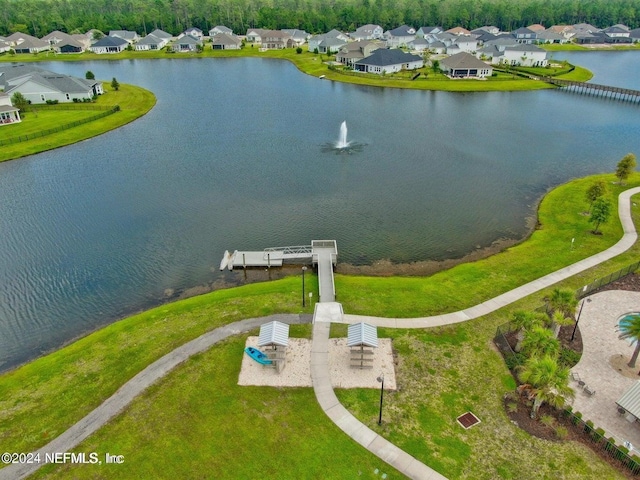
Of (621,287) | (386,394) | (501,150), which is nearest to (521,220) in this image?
(621,287)

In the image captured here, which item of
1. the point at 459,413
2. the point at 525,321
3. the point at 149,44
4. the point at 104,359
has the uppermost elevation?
the point at 149,44

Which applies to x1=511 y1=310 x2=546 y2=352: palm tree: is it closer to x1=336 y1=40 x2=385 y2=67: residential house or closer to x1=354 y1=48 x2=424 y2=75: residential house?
x1=354 y1=48 x2=424 y2=75: residential house

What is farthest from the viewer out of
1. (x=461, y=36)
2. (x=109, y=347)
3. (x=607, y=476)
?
(x=461, y=36)

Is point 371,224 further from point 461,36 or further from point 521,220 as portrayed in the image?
point 461,36

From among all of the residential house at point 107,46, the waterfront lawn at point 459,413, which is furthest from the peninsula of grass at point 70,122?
the residential house at point 107,46

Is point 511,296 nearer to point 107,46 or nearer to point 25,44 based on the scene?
point 107,46

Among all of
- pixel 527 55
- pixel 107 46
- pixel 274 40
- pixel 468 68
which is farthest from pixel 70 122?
pixel 527 55
